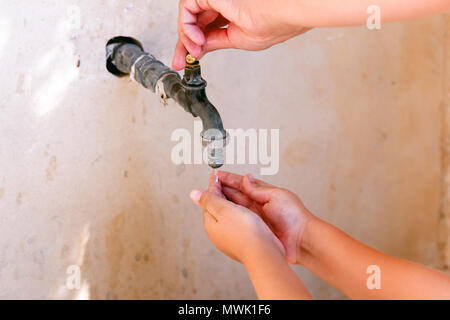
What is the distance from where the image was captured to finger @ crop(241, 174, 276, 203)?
814mm

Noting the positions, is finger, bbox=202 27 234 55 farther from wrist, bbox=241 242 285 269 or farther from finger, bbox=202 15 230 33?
wrist, bbox=241 242 285 269

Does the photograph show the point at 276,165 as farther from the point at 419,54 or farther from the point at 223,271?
the point at 419,54

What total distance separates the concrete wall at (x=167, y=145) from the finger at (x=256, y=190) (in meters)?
0.22

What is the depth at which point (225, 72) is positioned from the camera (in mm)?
1003

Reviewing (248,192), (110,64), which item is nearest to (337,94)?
(248,192)

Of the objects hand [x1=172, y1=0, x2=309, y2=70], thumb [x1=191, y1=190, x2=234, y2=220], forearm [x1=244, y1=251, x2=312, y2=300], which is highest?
hand [x1=172, y1=0, x2=309, y2=70]

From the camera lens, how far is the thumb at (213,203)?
0.71 m

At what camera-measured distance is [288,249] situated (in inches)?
32.0

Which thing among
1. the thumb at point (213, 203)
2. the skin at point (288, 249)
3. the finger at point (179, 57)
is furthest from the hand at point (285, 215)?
the finger at point (179, 57)

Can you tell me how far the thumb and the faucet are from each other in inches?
2.0

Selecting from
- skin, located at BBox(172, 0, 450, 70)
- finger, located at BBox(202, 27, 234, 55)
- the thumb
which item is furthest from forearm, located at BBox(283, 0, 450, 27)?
the thumb

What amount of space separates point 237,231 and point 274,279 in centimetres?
10

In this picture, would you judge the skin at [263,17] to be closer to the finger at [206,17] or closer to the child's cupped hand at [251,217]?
the finger at [206,17]
